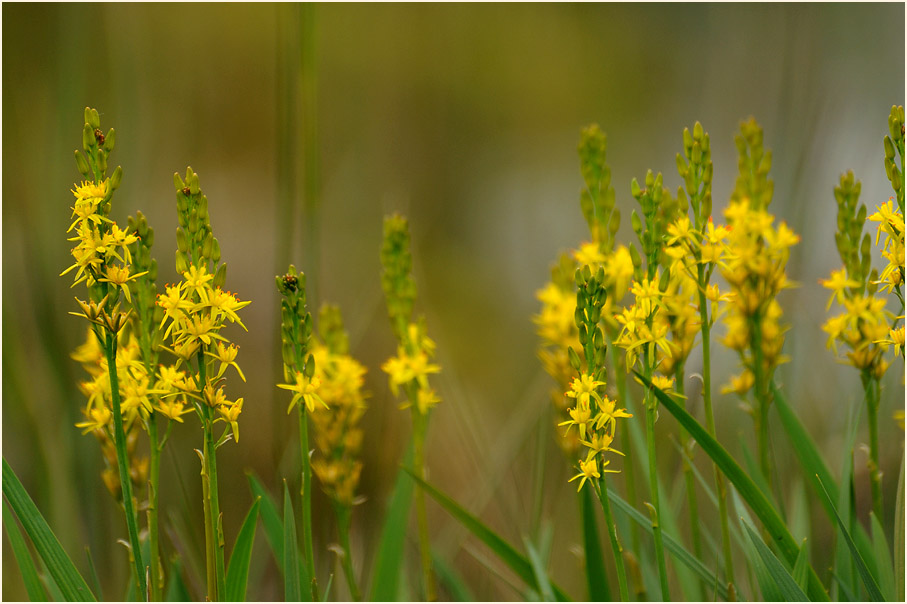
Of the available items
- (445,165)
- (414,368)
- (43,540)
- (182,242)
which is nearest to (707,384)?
(414,368)

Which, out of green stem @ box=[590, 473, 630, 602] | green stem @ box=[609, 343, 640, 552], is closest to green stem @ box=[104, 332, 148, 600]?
green stem @ box=[590, 473, 630, 602]

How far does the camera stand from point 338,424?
2.59 feet

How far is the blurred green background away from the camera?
1.20 m

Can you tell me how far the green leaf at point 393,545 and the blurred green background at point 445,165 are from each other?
0.69ft

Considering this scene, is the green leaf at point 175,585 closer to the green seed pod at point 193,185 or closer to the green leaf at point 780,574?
the green seed pod at point 193,185

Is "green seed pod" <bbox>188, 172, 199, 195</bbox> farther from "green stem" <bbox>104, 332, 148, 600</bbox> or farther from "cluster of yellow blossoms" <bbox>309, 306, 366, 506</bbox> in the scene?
"cluster of yellow blossoms" <bbox>309, 306, 366, 506</bbox>

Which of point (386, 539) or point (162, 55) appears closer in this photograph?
point (386, 539)

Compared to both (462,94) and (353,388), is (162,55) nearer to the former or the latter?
(462,94)

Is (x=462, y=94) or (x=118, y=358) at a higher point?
(x=462, y=94)

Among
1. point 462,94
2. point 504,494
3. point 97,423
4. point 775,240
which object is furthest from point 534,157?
point 97,423

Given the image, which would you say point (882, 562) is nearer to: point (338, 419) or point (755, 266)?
point (755, 266)

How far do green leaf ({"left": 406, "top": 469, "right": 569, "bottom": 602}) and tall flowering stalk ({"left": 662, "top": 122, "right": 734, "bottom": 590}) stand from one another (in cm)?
15

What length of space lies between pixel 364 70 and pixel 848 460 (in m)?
2.14

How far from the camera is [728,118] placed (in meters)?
2.40
